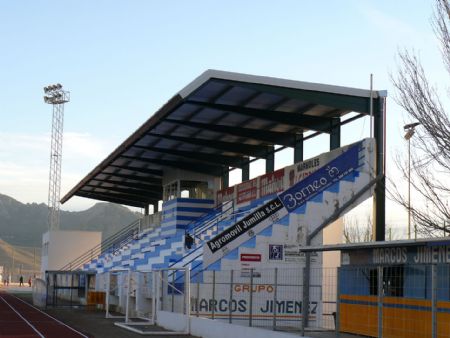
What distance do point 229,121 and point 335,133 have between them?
4.62 m

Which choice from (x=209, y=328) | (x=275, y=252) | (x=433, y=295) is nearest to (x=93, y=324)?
(x=275, y=252)

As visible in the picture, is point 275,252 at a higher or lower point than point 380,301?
higher

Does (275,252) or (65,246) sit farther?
(65,246)

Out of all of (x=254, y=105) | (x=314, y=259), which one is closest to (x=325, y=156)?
(x=254, y=105)

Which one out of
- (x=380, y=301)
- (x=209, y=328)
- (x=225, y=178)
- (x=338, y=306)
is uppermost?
(x=225, y=178)

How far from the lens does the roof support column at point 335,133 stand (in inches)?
1262

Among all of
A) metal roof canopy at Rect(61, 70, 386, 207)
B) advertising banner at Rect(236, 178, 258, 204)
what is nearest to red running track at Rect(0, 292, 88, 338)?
metal roof canopy at Rect(61, 70, 386, 207)

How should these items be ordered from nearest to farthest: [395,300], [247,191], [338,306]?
[395,300], [338,306], [247,191]

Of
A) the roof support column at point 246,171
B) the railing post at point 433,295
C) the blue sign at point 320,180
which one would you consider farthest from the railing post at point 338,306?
the roof support column at point 246,171

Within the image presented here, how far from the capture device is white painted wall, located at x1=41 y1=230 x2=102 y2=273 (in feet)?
196

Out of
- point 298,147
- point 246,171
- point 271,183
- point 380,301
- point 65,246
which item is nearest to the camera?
point 380,301

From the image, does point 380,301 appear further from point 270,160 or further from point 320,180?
point 270,160

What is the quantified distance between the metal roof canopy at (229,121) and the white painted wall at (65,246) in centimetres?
1366

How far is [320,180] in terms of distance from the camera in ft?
97.8
